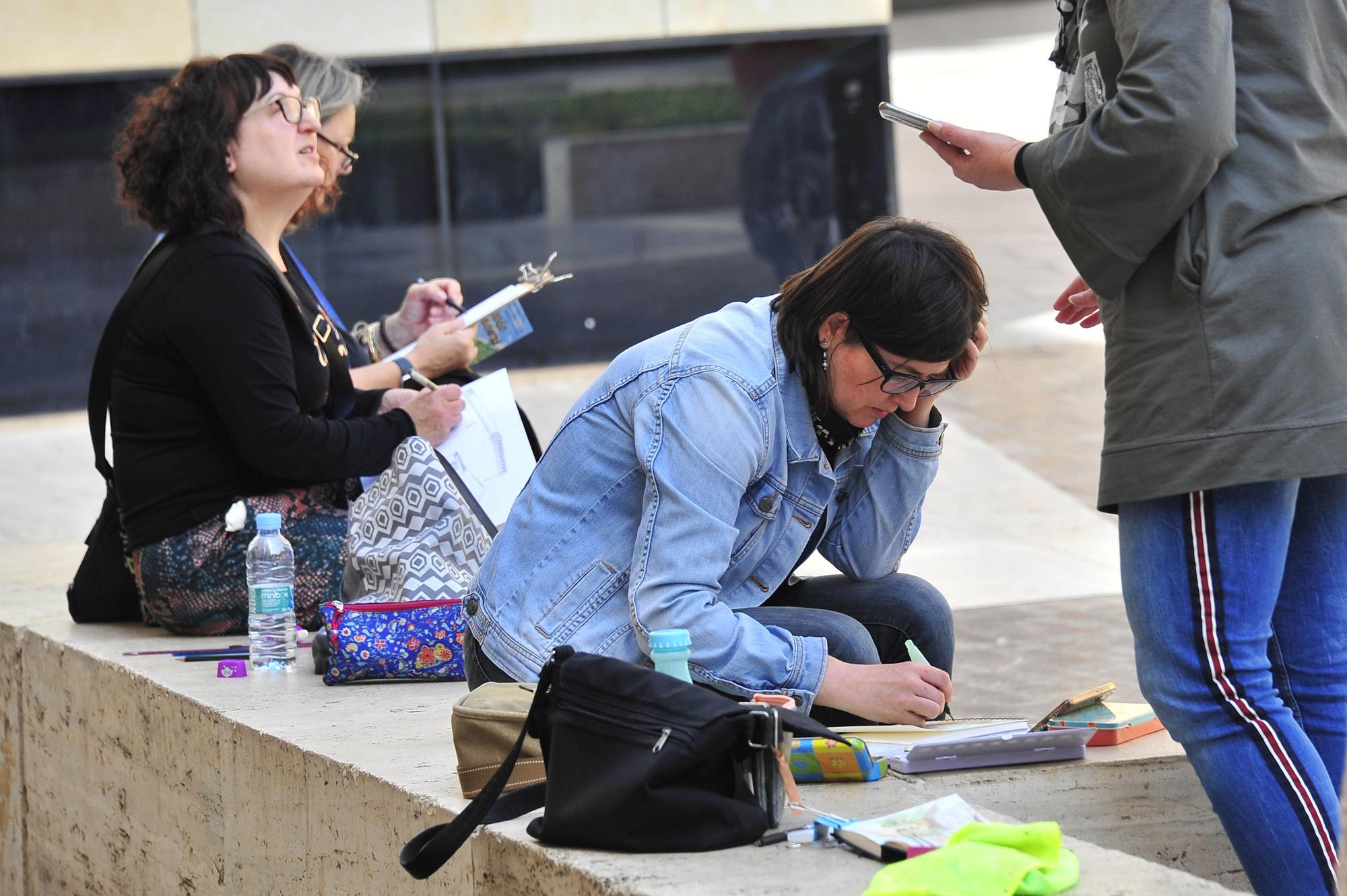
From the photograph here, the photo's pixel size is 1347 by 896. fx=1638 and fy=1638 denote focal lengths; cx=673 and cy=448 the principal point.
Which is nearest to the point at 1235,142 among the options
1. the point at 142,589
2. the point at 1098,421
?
the point at 142,589

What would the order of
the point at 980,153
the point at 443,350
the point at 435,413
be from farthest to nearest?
the point at 443,350
the point at 435,413
the point at 980,153

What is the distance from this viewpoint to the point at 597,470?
2746mm

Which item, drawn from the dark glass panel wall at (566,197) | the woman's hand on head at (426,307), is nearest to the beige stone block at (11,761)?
the woman's hand on head at (426,307)

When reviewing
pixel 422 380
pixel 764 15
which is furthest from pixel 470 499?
pixel 764 15

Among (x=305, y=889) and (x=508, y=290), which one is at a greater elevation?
(x=508, y=290)

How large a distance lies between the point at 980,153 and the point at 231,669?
2.01m

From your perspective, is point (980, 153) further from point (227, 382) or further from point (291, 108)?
point (291, 108)

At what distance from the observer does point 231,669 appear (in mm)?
3588

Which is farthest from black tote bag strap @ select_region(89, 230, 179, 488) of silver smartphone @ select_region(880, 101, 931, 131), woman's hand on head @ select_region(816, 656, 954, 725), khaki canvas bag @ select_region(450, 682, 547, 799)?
woman's hand on head @ select_region(816, 656, 954, 725)

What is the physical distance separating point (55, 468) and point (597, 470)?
6.14 m

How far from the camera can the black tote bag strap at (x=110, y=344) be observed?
385 centimetres

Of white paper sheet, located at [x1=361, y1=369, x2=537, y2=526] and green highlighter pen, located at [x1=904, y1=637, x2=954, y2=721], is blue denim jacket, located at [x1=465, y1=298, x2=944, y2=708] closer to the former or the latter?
green highlighter pen, located at [x1=904, y1=637, x2=954, y2=721]

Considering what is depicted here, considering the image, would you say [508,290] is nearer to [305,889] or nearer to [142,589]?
[142,589]

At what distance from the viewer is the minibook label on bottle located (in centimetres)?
364
